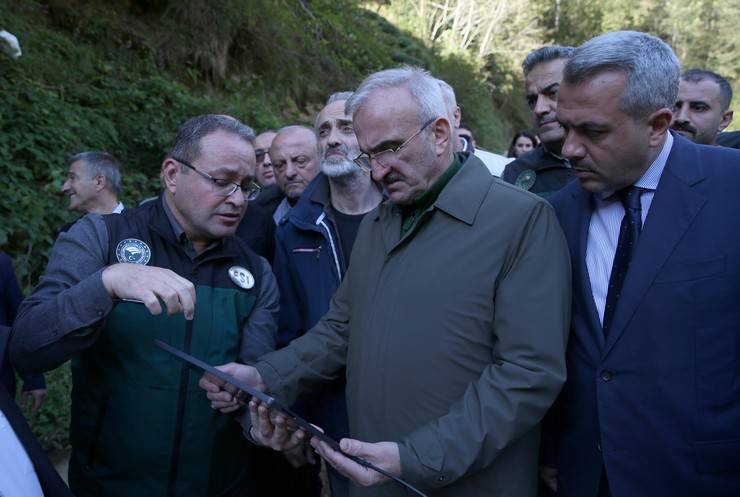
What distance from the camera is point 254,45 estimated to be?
1167 centimetres

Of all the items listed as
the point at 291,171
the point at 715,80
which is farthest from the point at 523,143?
the point at 291,171

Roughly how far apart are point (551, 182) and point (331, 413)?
179 cm

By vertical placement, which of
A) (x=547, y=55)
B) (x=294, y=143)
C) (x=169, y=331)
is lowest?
(x=169, y=331)

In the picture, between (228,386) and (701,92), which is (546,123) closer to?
(701,92)

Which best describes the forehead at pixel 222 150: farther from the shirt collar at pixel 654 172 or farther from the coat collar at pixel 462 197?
the shirt collar at pixel 654 172

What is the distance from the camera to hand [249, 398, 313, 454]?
217 centimetres

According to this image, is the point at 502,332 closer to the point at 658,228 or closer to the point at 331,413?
the point at 658,228

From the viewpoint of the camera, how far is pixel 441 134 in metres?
2.22

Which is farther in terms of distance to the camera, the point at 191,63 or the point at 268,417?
the point at 191,63

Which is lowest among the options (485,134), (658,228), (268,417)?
(485,134)

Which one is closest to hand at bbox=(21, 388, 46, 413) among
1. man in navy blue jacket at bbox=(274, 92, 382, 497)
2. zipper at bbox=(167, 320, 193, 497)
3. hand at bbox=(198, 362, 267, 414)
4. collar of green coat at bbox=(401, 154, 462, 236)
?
man in navy blue jacket at bbox=(274, 92, 382, 497)

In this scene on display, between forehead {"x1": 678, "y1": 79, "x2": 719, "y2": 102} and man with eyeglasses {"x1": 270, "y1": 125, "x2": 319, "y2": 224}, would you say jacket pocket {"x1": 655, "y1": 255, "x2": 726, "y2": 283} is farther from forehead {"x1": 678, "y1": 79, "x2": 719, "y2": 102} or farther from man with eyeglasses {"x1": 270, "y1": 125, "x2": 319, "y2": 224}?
man with eyeglasses {"x1": 270, "y1": 125, "x2": 319, "y2": 224}

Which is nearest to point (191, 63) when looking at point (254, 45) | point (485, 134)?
point (254, 45)

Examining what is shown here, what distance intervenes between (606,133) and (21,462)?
2.01 meters
